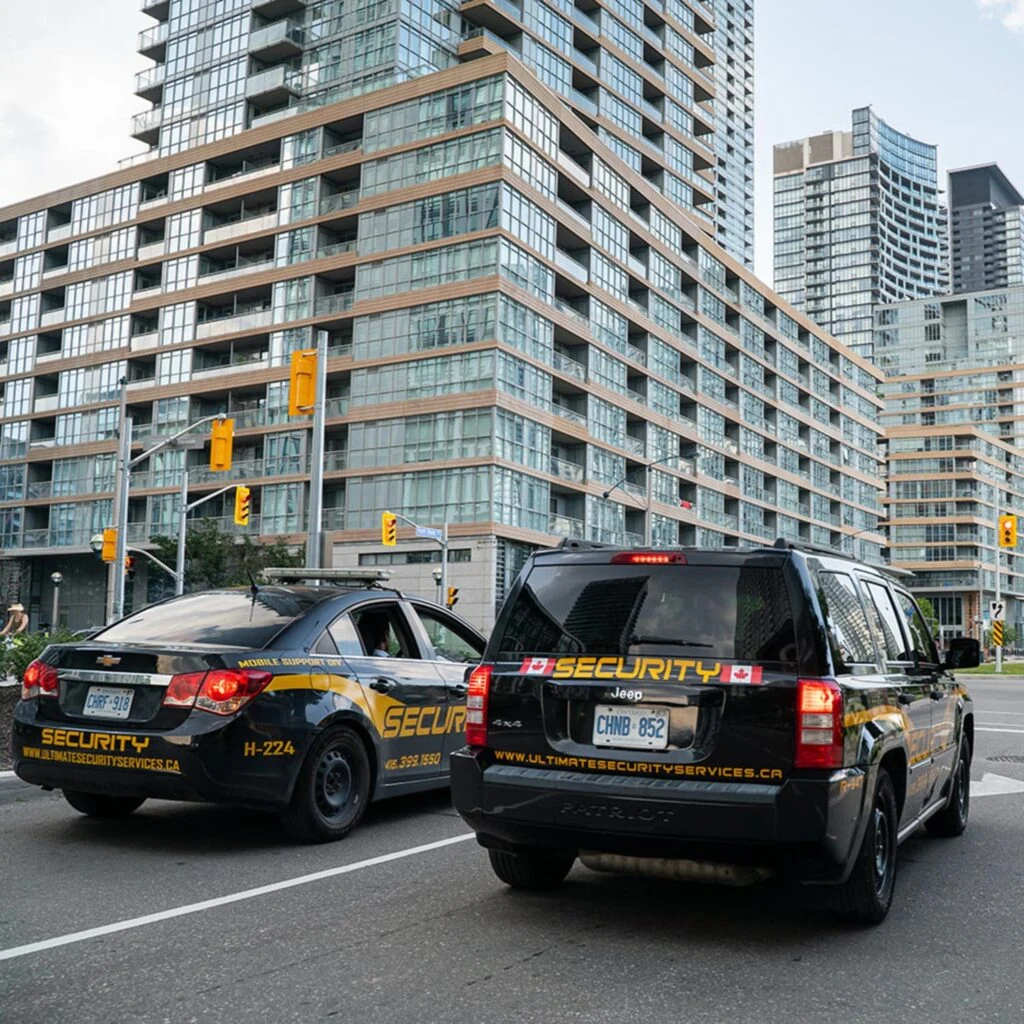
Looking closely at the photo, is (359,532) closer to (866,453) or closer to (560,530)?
(560,530)

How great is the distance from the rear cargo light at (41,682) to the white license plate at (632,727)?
11.6ft

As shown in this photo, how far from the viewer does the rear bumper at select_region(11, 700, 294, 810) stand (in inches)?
246

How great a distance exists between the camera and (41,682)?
6.79m

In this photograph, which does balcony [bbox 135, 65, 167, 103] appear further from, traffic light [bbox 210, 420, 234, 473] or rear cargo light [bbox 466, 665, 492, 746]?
rear cargo light [bbox 466, 665, 492, 746]

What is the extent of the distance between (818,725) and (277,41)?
60706 millimetres

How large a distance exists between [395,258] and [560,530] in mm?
14113

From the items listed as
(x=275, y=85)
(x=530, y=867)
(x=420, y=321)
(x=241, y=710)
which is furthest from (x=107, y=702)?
(x=275, y=85)

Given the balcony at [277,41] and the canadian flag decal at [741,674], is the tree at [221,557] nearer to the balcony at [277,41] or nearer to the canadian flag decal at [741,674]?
the balcony at [277,41]

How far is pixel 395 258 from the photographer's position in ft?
167

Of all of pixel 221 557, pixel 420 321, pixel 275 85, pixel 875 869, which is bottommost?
pixel 875 869

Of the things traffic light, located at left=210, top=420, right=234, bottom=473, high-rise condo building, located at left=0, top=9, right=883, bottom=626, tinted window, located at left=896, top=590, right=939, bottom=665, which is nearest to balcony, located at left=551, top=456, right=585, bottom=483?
high-rise condo building, located at left=0, top=9, right=883, bottom=626

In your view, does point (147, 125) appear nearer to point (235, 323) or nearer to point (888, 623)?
point (235, 323)

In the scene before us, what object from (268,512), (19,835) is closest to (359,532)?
(268,512)

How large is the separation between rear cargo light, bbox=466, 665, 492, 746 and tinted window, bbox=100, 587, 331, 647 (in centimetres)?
191
